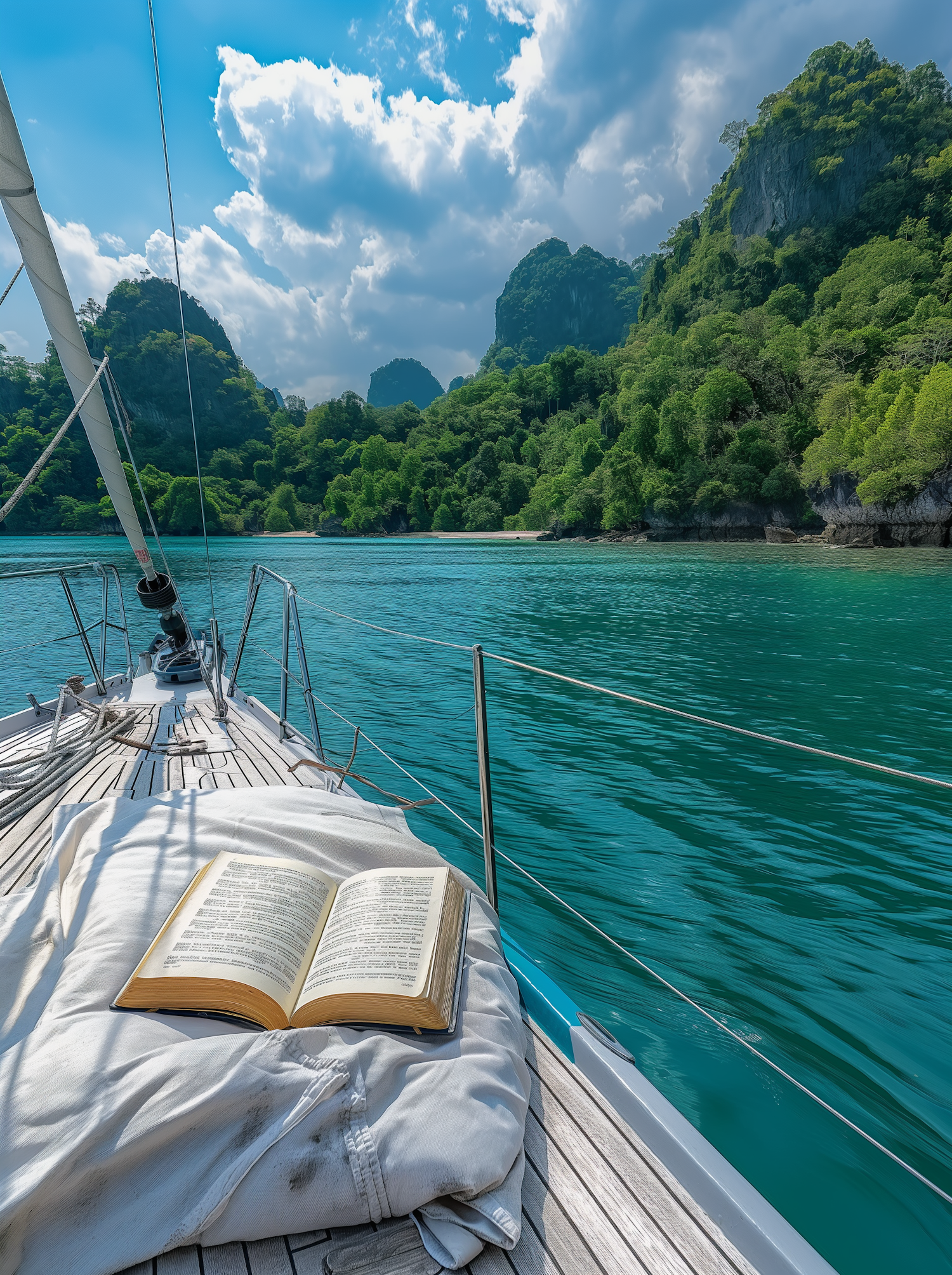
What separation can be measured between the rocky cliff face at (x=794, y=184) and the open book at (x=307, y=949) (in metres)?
88.6

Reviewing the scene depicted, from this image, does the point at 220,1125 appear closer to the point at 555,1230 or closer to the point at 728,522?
the point at 555,1230

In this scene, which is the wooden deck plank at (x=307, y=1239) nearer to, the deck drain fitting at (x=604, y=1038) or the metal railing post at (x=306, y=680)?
the deck drain fitting at (x=604, y=1038)

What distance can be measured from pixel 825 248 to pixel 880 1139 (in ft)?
278

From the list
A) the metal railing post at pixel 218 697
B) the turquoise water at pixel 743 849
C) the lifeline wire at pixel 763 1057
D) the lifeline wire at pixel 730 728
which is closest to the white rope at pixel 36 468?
the lifeline wire at pixel 730 728

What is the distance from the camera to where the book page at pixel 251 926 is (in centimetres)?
124

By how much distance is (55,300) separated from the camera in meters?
3.45

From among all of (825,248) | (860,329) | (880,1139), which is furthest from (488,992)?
(825,248)

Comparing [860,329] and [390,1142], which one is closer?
[390,1142]

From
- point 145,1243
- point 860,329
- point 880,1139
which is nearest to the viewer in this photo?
point 145,1243

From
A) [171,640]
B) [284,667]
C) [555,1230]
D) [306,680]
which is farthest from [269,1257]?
[171,640]

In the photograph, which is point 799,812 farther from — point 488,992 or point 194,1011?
point 194,1011

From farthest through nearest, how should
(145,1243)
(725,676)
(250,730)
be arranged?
(725,676)
(250,730)
(145,1243)

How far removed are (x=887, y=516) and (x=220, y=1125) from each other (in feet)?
135

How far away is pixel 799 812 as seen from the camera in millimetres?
5004
